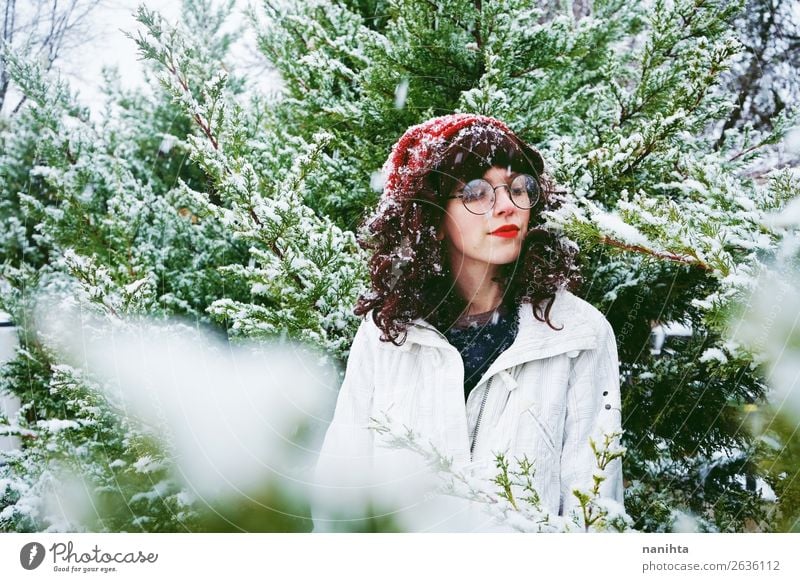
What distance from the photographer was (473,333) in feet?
3.08

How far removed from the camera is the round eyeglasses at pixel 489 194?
910 millimetres

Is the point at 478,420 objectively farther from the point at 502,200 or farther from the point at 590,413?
the point at 502,200

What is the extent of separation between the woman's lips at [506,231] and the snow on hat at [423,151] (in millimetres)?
107

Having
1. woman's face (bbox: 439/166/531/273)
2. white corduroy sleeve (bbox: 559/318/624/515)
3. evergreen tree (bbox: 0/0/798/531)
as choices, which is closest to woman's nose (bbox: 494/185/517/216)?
woman's face (bbox: 439/166/531/273)

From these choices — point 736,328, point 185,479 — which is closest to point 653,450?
point 736,328

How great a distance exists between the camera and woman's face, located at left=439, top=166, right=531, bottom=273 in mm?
914

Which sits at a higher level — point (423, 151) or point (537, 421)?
point (423, 151)

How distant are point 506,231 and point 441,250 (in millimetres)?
111

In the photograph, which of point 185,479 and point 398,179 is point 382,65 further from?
point 185,479

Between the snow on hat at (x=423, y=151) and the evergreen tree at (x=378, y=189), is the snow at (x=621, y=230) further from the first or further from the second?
the snow on hat at (x=423, y=151)

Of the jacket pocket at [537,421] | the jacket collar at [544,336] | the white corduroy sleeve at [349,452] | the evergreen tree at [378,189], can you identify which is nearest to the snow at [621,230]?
the evergreen tree at [378,189]

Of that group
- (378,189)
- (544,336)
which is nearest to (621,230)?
(544,336)
